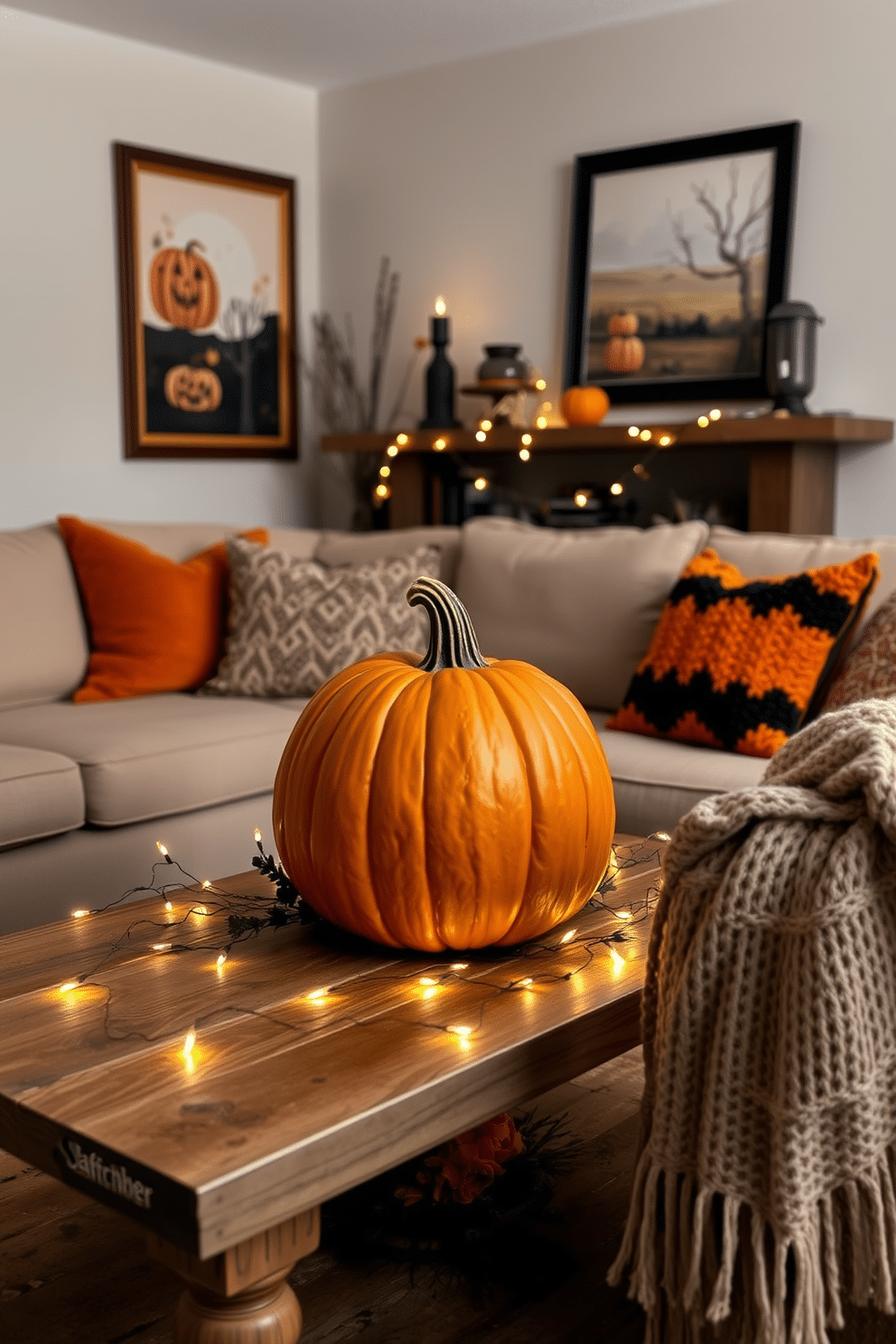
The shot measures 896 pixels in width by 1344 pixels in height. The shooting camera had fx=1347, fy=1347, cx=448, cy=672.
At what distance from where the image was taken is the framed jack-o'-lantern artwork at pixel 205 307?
470cm

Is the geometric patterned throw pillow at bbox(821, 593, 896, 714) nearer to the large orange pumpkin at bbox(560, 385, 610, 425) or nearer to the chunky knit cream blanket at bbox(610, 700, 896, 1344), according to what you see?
the chunky knit cream blanket at bbox(610, 700, 896, 1344)

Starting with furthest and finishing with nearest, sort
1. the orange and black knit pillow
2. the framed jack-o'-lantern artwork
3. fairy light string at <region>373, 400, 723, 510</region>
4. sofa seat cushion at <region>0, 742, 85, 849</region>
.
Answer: the framed jack-o'-lantern artwork < fairy light string at <region>373, 400, 723, 510</region> < the orange and black knit pillow < sofa seat cushion at <region>0, 742, 85, 849</region>

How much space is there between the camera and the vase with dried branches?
17.0 ft

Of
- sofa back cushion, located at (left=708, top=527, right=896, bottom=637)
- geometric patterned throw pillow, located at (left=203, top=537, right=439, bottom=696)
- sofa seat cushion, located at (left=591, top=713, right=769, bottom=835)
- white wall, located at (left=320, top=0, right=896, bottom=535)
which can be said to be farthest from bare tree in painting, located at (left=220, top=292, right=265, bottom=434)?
sofa seat cushion, located at (left=591, top=713, right=769, bottom=835)

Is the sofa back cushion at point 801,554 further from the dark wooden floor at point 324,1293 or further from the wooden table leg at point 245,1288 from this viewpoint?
the wooden table leg at point 245,1288

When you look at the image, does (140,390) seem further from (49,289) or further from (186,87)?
(186,87)

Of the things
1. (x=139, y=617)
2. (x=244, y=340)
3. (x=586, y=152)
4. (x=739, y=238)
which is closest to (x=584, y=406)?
(x=739, y=238)

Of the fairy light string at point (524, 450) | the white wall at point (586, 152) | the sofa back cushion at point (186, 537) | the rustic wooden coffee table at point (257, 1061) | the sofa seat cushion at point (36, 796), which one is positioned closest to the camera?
the rustic wooden coffee table at point (257, 1061)

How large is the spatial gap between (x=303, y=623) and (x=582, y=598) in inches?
27.0

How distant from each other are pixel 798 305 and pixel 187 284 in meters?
2.20

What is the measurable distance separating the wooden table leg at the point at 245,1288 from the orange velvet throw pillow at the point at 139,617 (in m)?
2.35

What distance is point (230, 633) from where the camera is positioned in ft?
11.3

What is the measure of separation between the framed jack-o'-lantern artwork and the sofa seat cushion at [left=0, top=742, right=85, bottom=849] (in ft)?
7.58

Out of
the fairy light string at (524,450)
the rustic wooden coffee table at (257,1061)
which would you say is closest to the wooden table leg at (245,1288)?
the rustic wooden coffee table at (257,1061)
